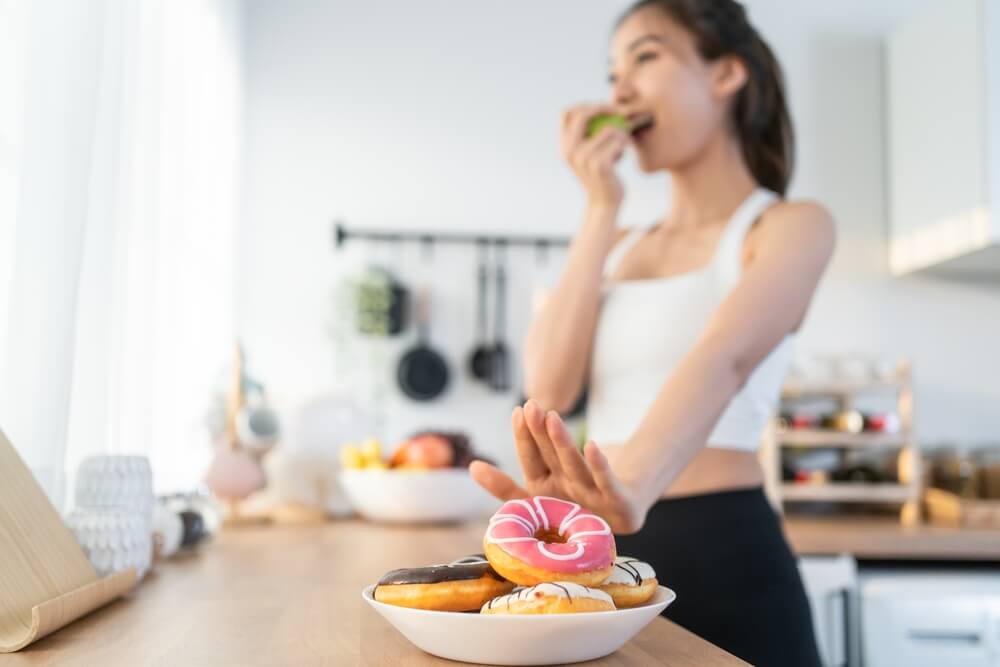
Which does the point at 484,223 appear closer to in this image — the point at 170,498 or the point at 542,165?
the point at 542,165

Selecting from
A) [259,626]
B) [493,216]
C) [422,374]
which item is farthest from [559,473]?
[493,216]

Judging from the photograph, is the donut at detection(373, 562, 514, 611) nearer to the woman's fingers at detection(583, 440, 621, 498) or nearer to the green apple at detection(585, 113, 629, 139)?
the woman's fingers at detection(583, 440, 621, 498)

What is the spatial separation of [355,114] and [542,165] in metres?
0.53

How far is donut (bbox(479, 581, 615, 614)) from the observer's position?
0.52 meters

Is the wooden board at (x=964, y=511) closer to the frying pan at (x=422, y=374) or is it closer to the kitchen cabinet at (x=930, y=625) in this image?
the kitchen cabinet at (x=930, y=625)

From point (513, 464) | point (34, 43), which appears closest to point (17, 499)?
point (34, 43)

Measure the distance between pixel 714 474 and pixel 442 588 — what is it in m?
0.56

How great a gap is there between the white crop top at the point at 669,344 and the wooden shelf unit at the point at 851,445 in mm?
1094

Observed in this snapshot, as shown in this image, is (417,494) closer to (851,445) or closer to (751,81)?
(751,81)

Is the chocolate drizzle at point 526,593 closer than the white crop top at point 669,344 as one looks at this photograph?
Yes

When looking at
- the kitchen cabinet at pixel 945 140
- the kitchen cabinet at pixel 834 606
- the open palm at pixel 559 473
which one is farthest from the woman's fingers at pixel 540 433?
the kitchen cabinet at pixel 945 140

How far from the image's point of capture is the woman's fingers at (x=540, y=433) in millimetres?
616

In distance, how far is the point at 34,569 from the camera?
27.6 inches

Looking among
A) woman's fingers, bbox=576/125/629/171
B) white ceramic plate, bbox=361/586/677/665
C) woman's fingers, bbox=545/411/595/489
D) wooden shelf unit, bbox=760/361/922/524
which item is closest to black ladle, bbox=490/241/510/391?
wooden shelf unit, bbox=760/361/922/524
